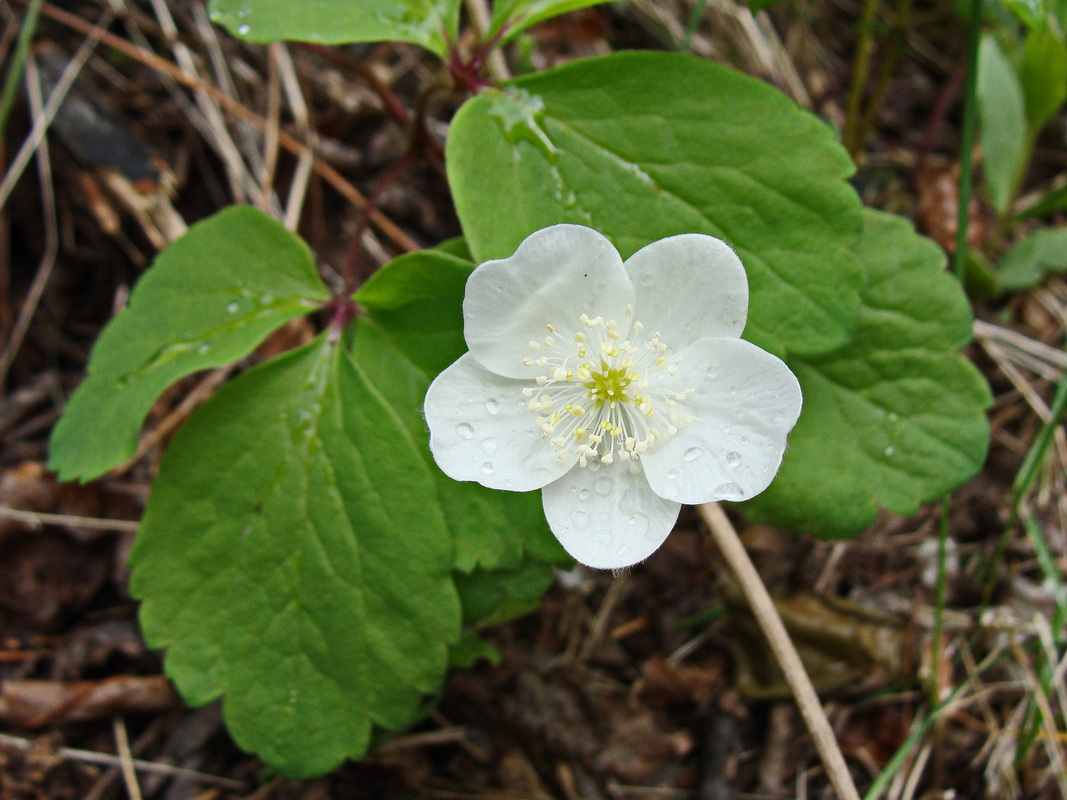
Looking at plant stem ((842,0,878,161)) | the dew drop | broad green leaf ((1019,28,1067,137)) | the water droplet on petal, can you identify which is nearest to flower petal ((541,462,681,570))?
the water droplet on petal

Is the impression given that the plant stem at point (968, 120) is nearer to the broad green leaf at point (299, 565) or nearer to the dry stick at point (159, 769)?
the broad green leaf at point (299, 565)

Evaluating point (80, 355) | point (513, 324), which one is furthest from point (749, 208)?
point (80, 355)

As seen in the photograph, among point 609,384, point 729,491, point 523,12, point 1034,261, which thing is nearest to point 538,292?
point 609,384

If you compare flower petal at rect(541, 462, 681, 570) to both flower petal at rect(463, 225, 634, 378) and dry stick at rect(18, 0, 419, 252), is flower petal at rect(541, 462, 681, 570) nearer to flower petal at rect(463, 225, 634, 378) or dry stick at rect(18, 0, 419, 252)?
flower petal at rect(463, 225, 634, 378)

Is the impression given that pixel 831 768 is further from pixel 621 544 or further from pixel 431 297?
pixel 431 297

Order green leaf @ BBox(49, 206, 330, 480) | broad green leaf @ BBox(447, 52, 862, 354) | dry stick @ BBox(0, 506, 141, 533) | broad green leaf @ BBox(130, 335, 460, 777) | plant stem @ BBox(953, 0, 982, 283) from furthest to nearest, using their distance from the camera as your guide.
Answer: dry stick @ BBox(0, 506, 141, 533) → plant stem @ BBox(953, 0, 982, 283) → green leaf @ BBox(49, 206, 330, 480) → broad green leaf @ BBox(130, 335, 460, 777) → broad green leaf @ BBox(447, 52, 862, 354)

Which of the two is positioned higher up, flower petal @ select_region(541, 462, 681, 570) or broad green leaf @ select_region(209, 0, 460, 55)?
broad green leaf @ select_region(209, 0, 460, 55)

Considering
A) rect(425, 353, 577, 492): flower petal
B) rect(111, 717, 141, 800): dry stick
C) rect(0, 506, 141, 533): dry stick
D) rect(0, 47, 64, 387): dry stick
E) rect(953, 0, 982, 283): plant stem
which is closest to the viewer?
rect(425, 353, 577, 492): flower petal
